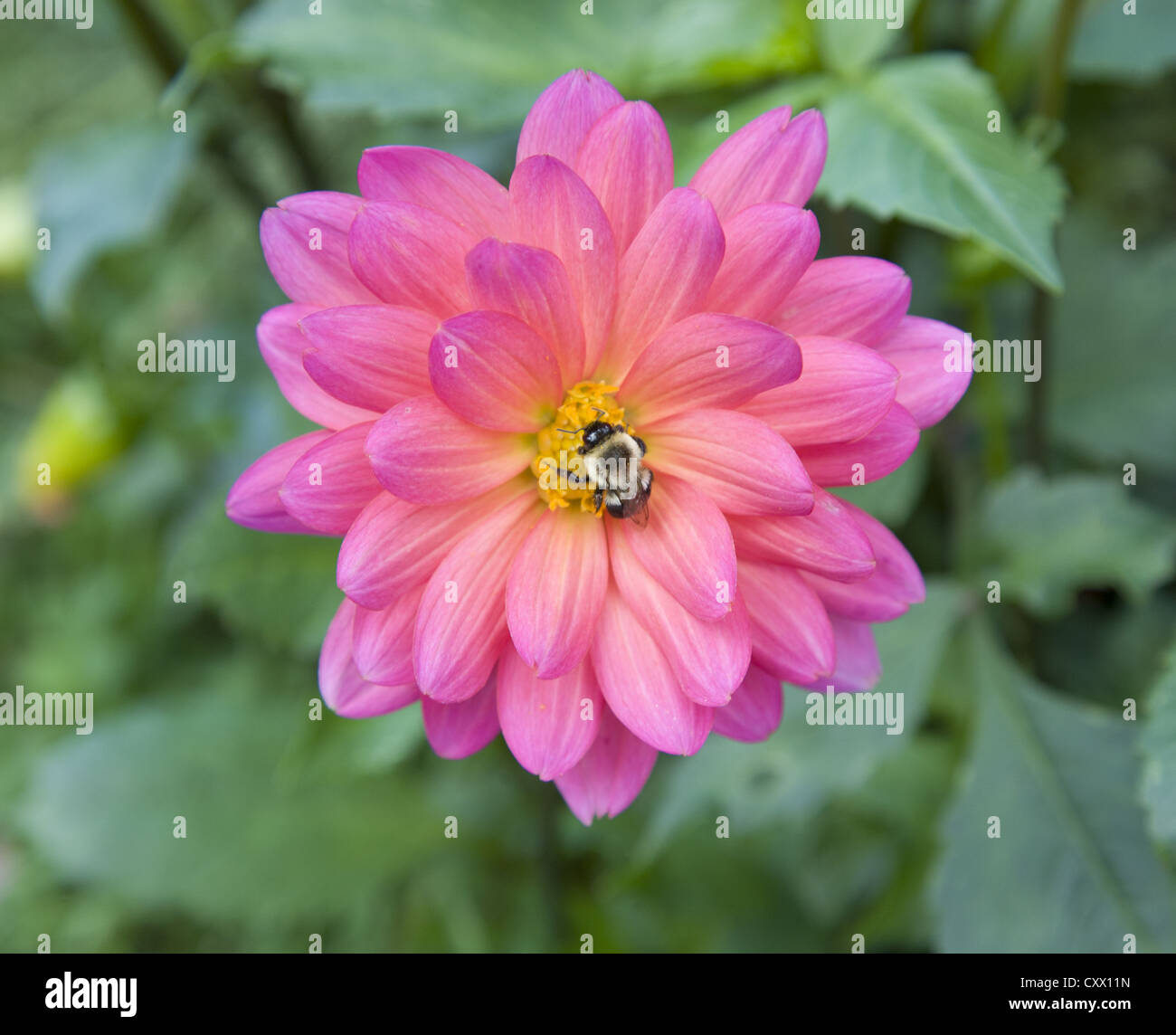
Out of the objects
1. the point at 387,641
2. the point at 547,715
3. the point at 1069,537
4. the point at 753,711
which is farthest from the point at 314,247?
the point at 1069,537

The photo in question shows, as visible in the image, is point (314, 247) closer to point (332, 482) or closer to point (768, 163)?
point (332, 482)

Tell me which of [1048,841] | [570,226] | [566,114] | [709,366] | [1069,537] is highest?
[566,114]

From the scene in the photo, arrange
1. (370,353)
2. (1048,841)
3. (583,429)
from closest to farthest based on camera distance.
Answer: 1. (370,353)
2. (583,429)
3. (1048,841)

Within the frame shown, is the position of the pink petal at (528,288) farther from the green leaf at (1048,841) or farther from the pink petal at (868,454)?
the green leaf at (1048,841)

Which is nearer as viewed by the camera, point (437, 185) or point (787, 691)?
point (437, 185)

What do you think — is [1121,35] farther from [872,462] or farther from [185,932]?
[185,932]

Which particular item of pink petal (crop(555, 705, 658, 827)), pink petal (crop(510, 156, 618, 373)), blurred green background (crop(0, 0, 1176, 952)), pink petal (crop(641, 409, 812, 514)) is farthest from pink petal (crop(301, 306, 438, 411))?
blurred green background (crop(0, 0, 1176, 952))

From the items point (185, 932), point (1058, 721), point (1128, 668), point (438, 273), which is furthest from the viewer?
point (185, 932)
